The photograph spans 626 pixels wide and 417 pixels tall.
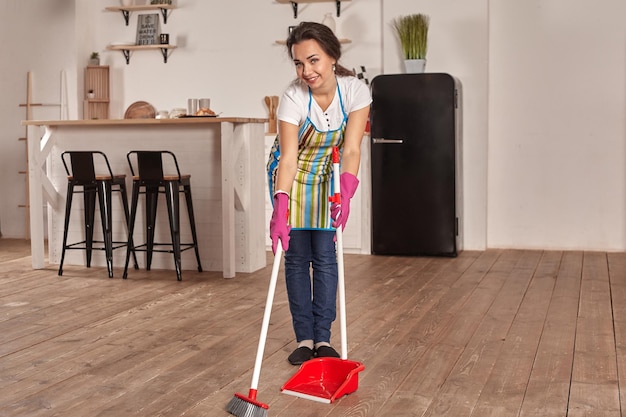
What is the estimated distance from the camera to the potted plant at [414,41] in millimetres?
6156

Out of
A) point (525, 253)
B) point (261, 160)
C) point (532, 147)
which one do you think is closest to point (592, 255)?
point (525, 253)

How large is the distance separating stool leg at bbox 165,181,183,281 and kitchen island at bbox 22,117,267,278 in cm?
29

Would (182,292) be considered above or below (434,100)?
below

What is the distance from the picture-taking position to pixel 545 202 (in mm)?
6469

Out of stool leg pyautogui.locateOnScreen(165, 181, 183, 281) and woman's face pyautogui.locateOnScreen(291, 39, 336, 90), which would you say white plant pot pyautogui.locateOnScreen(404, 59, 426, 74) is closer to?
stool leg pyautogui.locateOnScreen(165, 181, 183, 281)

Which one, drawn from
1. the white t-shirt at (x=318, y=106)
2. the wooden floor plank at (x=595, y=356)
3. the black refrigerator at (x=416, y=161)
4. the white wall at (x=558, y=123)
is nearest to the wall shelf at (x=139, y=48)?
the black refrigerator at (x=416, y=161)

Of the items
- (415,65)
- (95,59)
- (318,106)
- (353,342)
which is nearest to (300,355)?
(353,342)

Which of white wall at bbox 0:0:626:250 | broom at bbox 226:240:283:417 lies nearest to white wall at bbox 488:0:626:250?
white wall at bbox 0:0:626:250

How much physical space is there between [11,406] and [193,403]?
597 millimetres

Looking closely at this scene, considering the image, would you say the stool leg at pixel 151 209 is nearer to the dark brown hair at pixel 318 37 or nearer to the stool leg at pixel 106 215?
the stool leg at pixel 106 215

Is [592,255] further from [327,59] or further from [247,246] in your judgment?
[327,59]

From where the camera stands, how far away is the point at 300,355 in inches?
125

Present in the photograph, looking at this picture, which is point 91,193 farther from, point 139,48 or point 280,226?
point 280,226

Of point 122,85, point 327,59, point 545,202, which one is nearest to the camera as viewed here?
point 327,59
